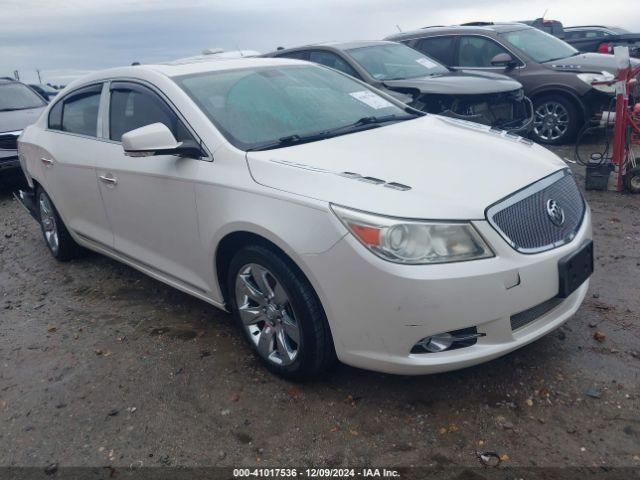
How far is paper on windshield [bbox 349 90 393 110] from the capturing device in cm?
416

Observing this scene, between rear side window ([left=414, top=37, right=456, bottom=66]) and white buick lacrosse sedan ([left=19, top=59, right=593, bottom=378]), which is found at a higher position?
rear side window ([left=414, top=37, right=456, bottom=66])

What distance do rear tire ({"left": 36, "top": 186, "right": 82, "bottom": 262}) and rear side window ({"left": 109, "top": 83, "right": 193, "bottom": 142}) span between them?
1328 mm

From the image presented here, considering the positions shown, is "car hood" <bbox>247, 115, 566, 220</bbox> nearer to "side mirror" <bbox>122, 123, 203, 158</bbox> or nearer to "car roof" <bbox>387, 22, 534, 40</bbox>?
"side mirror" <bbox>122, 123, 203, 158</bbox>

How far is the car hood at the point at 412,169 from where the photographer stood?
270 cm

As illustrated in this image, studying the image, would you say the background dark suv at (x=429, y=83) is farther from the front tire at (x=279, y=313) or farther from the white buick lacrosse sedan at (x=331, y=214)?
the front tire at (x=279, y=313)

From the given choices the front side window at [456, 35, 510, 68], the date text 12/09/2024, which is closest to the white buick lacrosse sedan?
the date text 12/09/2024

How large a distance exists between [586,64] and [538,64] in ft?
2.08

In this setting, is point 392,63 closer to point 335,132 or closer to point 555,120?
point 555,120

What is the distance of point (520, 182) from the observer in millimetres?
2947

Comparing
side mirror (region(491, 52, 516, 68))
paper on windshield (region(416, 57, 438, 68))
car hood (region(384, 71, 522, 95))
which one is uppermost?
paper on windshield (region(416, 57, 438, 68))

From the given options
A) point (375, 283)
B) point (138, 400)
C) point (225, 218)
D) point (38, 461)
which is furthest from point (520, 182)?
point (38, 461)

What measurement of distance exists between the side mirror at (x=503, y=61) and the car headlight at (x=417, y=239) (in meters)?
6.53

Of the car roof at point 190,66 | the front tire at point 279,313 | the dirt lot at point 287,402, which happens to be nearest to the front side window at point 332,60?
the car roof at point 190,66

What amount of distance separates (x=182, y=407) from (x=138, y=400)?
0.27 m
